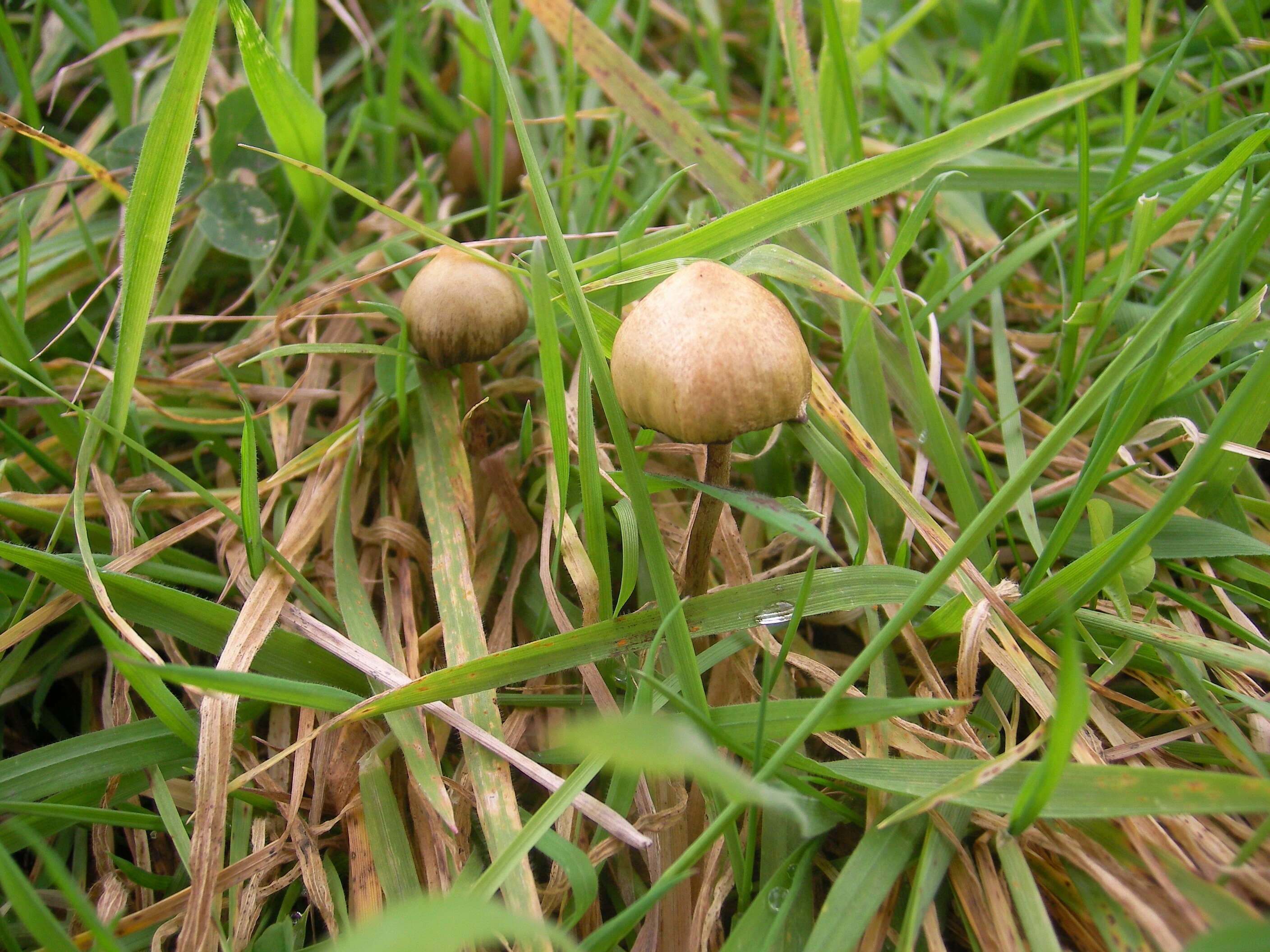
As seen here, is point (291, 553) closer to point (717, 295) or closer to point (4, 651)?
point (4, 651)

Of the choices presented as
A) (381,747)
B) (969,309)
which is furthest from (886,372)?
(381,747)

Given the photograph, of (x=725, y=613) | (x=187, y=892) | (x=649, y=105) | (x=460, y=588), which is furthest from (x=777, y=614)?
(x=649, y=105)

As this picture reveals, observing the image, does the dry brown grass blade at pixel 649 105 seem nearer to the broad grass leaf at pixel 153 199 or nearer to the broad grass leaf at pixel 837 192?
the broad grass leaf at pixel 837 192

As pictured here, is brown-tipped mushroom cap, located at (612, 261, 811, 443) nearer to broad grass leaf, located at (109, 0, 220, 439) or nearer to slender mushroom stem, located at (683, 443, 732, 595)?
slender mushroom stem, located at (683, 443, 732, 595)

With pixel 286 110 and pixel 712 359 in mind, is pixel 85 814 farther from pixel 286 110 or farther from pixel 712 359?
pixel 286 110

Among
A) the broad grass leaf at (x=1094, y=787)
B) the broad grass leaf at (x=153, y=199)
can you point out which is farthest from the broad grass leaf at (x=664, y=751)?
the broad grass leaf at (x=153, y=199)

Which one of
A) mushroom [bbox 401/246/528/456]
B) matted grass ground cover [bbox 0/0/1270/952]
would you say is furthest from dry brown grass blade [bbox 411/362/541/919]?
mushroom [bbox 401/246/528/456]
